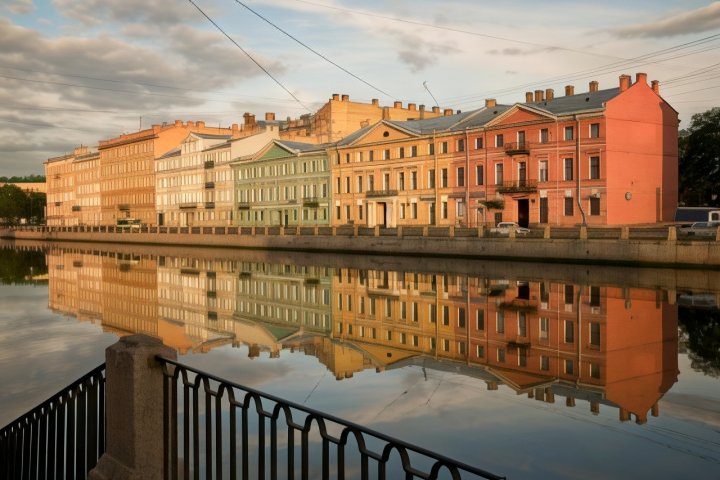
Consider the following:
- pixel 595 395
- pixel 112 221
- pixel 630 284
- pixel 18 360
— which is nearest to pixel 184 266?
pixel 630 284

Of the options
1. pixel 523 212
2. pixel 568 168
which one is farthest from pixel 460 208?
pixel 568 168

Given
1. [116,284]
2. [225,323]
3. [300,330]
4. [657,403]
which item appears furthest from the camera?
[116,284]

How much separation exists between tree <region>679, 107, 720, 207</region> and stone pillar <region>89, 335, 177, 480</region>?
225 ft

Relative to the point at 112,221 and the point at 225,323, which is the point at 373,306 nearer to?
the point at 225,323

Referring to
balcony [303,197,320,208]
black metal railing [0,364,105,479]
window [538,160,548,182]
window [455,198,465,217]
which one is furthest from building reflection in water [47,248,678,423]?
balcony [303,197,320,208]

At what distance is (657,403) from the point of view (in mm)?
11062

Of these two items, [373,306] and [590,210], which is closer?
[373,306]

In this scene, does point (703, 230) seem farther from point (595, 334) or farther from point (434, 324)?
point (434, 324)

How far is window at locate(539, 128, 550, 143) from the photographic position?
5350 centimetres

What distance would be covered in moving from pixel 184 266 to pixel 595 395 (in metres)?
38.7

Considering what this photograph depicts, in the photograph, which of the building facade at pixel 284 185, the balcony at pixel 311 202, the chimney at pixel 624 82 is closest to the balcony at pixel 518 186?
the chimney at pixel 624 82

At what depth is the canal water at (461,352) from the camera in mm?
9289

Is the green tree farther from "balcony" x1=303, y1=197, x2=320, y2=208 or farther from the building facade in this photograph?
"balcony" x1=303, y1=197, x2=320, y2=208

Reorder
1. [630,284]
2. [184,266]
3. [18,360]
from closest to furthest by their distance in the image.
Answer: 1. [18,360]
2. [630,284]
3. [184,266]
